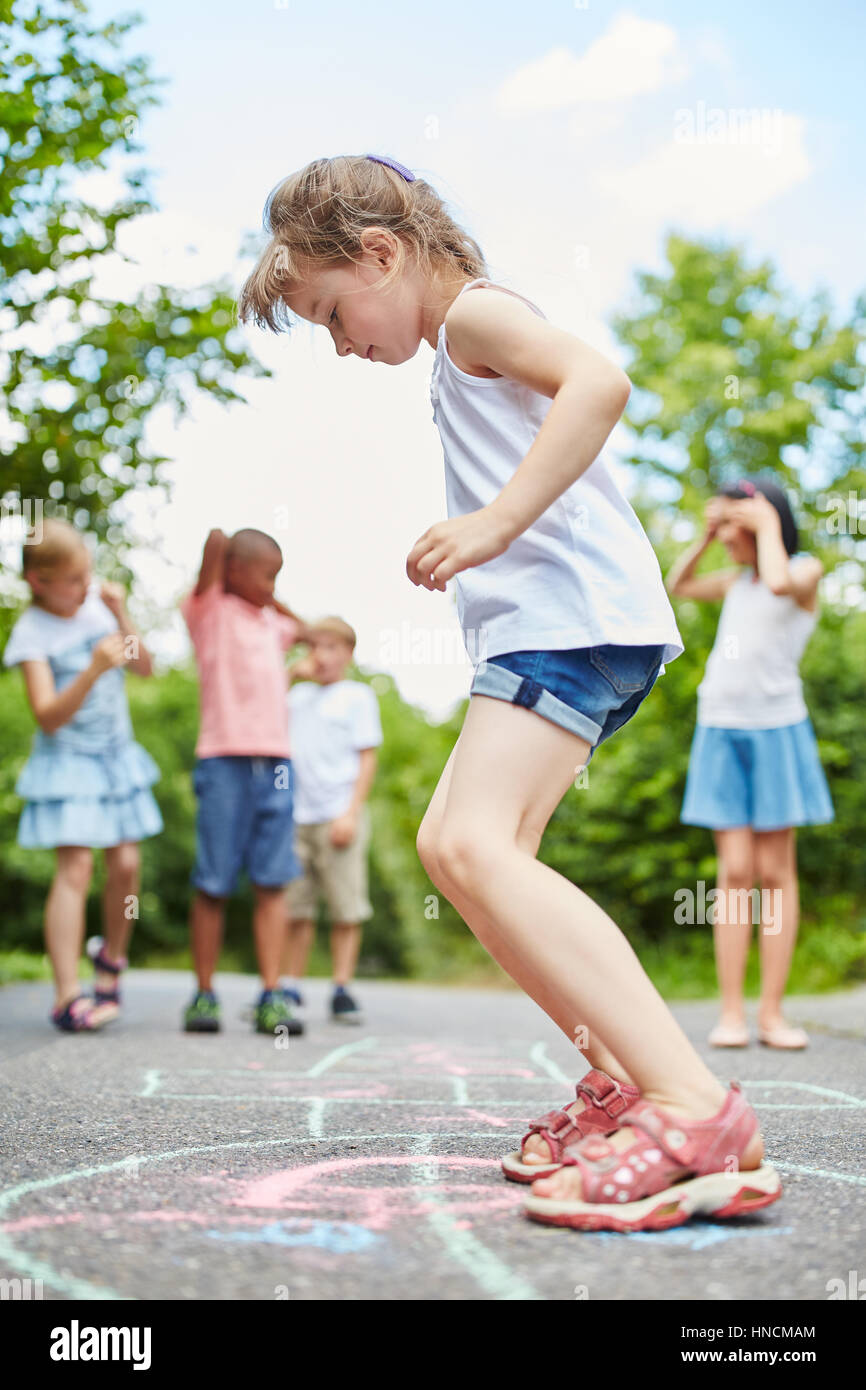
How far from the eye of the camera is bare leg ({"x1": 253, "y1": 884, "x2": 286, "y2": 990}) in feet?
13.2

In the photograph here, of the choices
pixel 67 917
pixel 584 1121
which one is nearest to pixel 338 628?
pixel 67 917

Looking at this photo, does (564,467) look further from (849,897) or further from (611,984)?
(849,897)

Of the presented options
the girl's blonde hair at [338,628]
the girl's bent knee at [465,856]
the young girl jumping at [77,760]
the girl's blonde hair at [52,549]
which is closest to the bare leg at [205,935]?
the young girl jumping at [77,760]

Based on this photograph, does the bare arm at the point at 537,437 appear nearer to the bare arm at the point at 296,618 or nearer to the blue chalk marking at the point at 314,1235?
the blue chalk marking at the point at 314,1235

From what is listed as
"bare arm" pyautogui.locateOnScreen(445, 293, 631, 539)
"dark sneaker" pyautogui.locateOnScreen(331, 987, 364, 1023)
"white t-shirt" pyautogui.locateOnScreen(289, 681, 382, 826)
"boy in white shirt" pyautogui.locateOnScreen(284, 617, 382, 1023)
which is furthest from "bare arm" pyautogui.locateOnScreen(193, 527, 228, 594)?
"bare arm" pyautogui.locateOnScreen(445, 293, 631, 539)

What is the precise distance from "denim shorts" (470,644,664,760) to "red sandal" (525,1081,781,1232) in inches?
21.2

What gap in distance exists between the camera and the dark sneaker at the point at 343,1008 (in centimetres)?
473

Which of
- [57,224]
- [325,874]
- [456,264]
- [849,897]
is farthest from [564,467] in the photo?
[849,897]

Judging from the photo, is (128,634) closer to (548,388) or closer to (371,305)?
(371,305)

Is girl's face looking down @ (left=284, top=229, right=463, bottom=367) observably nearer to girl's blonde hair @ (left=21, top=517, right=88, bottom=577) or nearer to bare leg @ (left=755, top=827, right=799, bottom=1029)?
girl's blonde hair @ (left=21, top=517, right=88, bottom=577)

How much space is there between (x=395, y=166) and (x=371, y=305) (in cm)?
30

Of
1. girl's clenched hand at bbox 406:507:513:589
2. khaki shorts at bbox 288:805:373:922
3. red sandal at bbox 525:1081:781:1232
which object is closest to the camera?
red sandal at bbox 525:1081:781:1232

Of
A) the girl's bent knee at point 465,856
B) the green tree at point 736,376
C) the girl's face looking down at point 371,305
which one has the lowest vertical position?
the girl's bent knee at point 465,856
